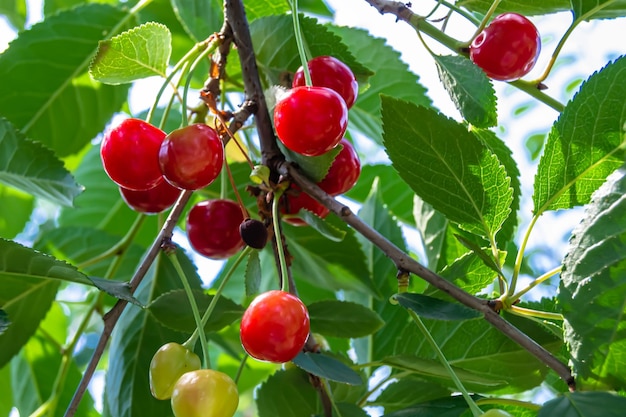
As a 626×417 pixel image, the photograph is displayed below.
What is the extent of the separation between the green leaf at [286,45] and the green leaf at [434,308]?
421mm

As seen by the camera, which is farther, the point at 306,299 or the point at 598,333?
the point at 306,299

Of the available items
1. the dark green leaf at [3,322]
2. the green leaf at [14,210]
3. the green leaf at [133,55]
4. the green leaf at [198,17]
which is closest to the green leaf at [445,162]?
the green leaf at [133,55]

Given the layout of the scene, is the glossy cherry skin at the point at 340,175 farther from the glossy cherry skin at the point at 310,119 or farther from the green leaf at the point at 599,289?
the green leaf at the point at 599,289

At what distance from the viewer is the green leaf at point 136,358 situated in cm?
110

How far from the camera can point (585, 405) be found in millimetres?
695

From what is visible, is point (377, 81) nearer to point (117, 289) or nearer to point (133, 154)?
point (133, 154)

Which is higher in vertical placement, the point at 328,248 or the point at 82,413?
the point at 328,248

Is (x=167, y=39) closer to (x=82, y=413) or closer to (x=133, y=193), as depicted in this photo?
(x=133, y=193)

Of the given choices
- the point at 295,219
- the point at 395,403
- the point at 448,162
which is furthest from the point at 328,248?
the point at 448,162

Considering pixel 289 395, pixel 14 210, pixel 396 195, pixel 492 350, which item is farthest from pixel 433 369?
pixel 14 210

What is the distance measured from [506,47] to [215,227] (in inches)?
19.1

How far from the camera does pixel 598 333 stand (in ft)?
2.42

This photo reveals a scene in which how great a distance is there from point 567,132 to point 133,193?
0.63m

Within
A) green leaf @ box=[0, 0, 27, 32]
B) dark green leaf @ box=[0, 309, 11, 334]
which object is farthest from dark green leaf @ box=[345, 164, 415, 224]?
green leaf @ box=[0, 0, 27, 32]
